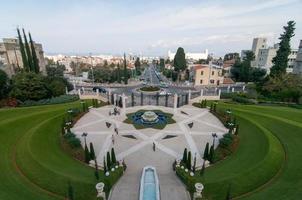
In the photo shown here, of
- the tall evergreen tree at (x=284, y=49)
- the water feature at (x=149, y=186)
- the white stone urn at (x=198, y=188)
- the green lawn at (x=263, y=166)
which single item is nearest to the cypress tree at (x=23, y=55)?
the water feature at (x=149, y=186)

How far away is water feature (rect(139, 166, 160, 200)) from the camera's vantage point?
12387 millimetres

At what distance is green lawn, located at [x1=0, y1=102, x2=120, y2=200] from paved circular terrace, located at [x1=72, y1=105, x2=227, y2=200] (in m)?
2.56

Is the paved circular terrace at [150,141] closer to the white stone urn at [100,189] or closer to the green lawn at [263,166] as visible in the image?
Answer: the white stone urn at [100,189]

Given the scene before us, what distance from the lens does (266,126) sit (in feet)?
80.0

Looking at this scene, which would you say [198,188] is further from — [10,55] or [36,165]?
[10,55]

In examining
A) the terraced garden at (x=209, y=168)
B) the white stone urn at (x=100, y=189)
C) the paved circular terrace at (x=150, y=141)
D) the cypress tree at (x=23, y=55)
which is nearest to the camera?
the white stone urn at (x=100, y=189)

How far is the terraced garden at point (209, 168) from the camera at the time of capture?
13320 mm

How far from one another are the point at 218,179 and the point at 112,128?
15710 mm

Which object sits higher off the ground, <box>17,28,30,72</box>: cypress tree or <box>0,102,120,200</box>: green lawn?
<box>17,28,30,72</box>: cypress tree

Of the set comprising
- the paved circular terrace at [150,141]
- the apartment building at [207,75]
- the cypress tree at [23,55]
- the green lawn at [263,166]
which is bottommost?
the paved circular terrace at [150,141]

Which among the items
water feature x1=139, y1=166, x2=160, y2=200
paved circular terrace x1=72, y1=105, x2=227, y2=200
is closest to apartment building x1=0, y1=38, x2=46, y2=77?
paved circular terrace x1=72, y1=105, x2=227, y2=200

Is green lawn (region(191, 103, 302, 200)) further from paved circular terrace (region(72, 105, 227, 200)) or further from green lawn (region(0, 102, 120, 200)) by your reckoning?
green lawn (region(0, 102, 120, 200))

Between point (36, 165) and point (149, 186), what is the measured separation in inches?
390

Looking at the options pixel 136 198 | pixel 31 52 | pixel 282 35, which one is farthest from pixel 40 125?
pixel 282 35
